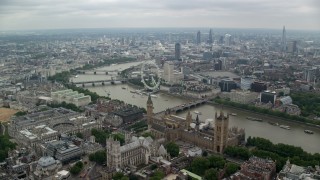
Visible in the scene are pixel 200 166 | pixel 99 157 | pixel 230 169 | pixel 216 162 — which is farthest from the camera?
pixel 99 157

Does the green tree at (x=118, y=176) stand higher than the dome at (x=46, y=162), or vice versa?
the dome at (x=46, y=162)

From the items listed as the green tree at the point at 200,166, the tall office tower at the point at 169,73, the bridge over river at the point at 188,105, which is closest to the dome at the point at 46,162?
the green tree at the point at 200,166

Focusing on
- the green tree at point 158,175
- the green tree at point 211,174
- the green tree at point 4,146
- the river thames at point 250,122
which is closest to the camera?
the green tree at point 158,175

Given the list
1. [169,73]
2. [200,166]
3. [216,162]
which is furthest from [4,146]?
[169,73]

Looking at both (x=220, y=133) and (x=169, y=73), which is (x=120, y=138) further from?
(x=169, y=73)

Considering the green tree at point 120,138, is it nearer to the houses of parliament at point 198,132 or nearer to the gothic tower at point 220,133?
the houses of parliament at point 198,132

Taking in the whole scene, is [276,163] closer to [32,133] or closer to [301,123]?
[301,123]

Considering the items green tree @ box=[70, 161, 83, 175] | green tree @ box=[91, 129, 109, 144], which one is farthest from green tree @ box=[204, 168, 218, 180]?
green tree @ box=[91, 129, 109, 144]

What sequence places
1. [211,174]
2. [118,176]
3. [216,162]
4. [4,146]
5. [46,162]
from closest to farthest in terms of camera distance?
[211,174]
[118,176]
[46,162]
[216,162]
[4,146]
